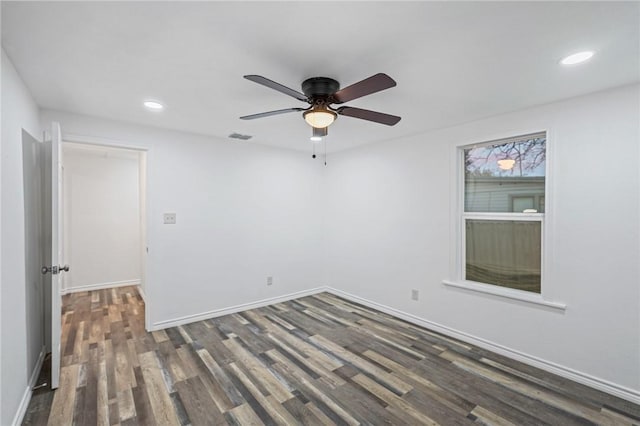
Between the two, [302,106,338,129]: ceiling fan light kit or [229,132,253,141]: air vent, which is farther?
[229,132,253,141]: air vent

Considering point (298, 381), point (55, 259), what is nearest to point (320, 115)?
point (298, 381)

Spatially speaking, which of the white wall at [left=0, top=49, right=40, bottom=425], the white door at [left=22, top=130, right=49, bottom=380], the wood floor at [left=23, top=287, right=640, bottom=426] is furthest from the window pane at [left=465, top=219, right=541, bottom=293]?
the white door at [left=22, top=130, right=49, bottom=380]

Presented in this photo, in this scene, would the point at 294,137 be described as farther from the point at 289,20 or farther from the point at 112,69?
the point at 289,20

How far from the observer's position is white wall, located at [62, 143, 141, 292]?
5050 mm

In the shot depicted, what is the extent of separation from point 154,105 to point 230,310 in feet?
9.07

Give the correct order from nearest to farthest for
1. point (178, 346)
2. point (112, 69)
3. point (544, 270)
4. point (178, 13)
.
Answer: point (178, 13) < point (112, 69) < point (544, 270) < point (178, 346)

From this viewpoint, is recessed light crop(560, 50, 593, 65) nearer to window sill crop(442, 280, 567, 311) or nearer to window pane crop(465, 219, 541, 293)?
window pane crop(465, 219, 541, 293)

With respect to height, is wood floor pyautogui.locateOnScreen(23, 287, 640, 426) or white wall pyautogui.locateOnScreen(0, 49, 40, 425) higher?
white wall pyautogui.locateOnScreen(0, 49, 40, 425)

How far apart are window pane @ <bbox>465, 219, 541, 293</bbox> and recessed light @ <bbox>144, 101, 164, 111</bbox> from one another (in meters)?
3.50

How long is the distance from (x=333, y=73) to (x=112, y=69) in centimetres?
158

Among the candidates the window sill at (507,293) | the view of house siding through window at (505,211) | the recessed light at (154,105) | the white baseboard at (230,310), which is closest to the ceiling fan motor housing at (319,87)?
the recessed light at (154,105)

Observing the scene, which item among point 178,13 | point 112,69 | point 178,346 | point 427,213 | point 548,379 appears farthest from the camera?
point 427,213

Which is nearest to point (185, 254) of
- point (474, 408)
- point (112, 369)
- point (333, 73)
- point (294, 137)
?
point (112, 369)

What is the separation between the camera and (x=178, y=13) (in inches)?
59.1
